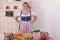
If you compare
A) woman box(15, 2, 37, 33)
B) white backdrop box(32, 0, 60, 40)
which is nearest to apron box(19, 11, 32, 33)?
woman box(15, 2, 37, 33)

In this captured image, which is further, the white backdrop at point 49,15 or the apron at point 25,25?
the white backdrop at point 49,15

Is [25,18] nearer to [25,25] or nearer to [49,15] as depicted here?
[25,25]

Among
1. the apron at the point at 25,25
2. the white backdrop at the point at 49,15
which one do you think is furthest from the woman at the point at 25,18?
the white backdrop at the point at 49,15

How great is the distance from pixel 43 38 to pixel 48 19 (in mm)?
305

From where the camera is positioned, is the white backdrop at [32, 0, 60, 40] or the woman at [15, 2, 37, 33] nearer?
the woman at [15, 2, 37, 33]

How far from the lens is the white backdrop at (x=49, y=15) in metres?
1.33

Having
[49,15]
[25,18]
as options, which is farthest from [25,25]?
[49,15]

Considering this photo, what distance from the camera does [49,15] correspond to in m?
1.36

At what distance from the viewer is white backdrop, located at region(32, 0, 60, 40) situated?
133cm

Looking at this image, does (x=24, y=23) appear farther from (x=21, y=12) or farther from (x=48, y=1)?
(x=48, y=1)

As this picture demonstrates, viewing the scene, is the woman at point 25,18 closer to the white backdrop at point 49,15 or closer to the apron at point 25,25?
the apron at point 25,25

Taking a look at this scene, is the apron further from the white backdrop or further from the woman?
the white backdrop

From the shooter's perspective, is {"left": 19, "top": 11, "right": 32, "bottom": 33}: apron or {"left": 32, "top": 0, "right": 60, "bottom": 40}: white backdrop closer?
{"left": 19, "top": 11, "right": 32, "bottom": 33}: apron

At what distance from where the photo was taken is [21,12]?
110 centimetres
